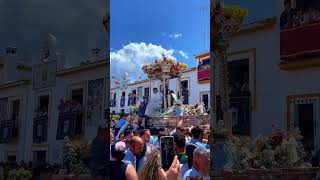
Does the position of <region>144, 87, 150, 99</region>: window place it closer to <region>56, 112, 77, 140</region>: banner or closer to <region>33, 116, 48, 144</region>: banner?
<region>56, 112, 77, 140</region>: banner

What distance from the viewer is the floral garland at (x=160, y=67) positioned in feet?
15.1

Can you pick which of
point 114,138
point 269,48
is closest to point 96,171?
point 114,138

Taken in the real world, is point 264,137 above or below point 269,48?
below

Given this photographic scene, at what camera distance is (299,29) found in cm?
520

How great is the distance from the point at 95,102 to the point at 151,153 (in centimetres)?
65

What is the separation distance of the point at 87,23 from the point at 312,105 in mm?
2242

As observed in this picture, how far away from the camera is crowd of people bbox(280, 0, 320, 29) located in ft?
17.0

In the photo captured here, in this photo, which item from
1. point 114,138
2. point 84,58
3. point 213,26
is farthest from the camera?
point 213,26

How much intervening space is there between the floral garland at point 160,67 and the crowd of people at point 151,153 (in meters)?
0.44

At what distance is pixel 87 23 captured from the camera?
Result: 477 cm

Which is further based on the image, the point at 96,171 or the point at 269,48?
the point at 269,48

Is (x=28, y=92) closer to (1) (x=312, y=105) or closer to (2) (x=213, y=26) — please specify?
(2) (x=213, y=26)

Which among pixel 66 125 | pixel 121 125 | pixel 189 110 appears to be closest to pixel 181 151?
pixel 189 110

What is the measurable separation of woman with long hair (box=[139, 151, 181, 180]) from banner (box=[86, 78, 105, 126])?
21.6 inches
